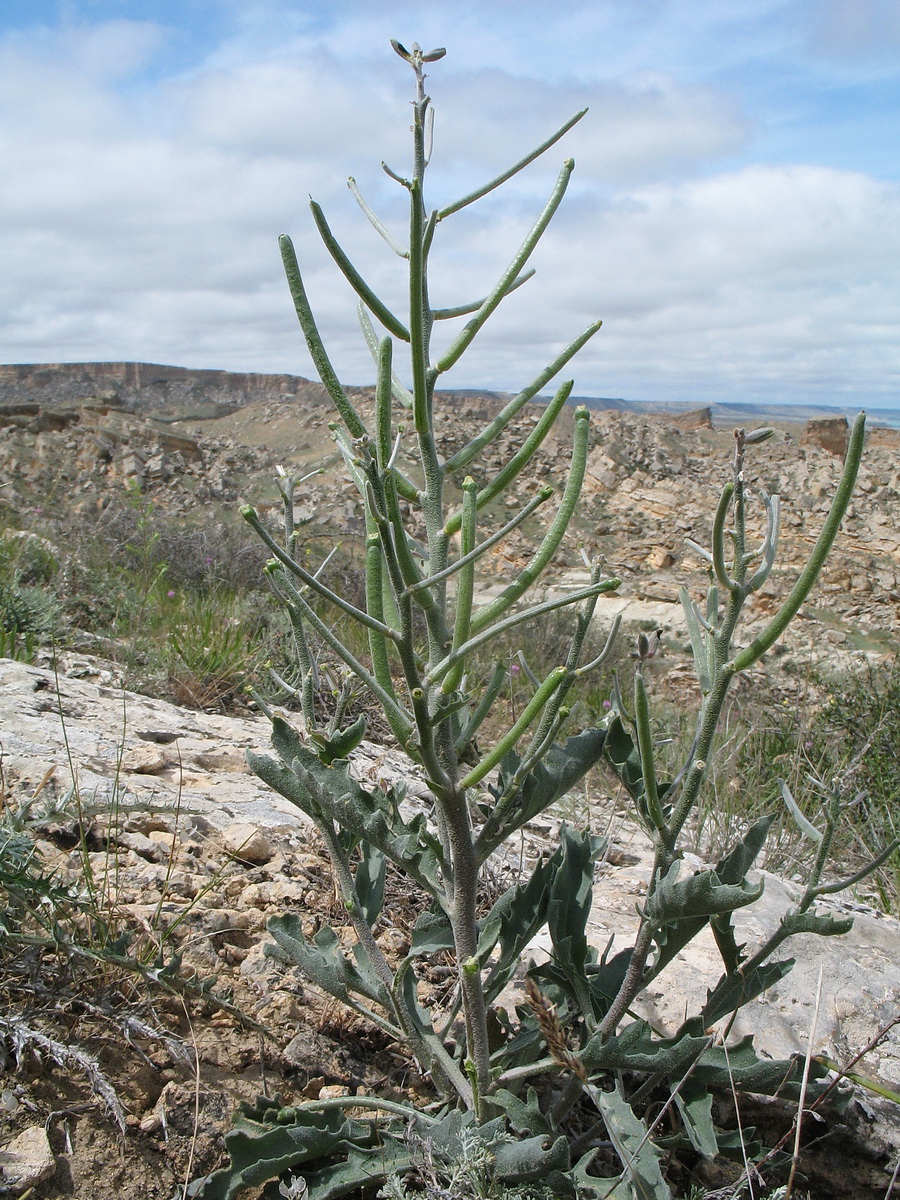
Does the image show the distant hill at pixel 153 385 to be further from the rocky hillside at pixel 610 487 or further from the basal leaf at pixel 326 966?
the basal leaf at pixel 326 966

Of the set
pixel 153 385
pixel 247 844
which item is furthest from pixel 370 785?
pixel 153 385

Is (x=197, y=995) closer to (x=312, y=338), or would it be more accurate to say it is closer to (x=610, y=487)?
(x=312, y=338)

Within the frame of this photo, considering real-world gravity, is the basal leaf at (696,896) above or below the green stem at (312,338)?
below

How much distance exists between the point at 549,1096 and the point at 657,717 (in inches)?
185

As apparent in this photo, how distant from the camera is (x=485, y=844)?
54.2 inches

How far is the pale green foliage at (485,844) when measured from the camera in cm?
118

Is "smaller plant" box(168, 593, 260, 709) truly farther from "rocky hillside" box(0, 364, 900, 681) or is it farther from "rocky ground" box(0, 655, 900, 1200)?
"rocky hillside" box(0, 364, 900, 681)

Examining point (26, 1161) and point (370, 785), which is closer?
point (26, 1161)

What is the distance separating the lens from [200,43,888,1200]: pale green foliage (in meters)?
1.18

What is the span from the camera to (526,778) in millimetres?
1358

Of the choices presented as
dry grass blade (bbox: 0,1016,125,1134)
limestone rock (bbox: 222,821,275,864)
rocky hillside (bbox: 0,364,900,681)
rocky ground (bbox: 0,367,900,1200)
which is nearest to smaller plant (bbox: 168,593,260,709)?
rocky ground (bbox: 0,367,900,1200)

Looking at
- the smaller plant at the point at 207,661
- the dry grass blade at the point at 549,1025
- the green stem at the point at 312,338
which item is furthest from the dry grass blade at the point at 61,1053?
the smaller plant at the point at 207,661

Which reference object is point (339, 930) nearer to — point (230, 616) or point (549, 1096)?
point (549, 1096)

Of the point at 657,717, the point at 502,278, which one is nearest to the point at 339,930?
the point at 502,278
